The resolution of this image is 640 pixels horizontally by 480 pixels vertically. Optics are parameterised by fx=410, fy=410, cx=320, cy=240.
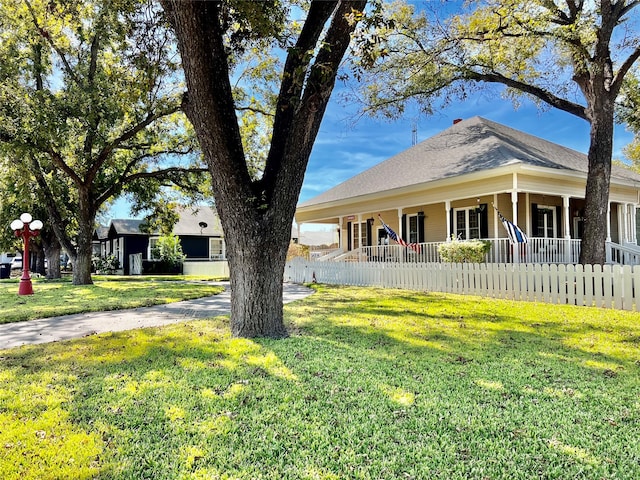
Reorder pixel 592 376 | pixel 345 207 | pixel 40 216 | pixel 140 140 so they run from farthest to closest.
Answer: pixel 40 216
pixel 345 207
pixel 140 140
pixel 592 376

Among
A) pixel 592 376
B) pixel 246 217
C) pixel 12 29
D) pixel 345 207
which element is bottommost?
pixel 592 376

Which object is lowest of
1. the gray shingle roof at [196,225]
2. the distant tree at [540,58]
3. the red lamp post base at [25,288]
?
the red lamp post base at [25,288]

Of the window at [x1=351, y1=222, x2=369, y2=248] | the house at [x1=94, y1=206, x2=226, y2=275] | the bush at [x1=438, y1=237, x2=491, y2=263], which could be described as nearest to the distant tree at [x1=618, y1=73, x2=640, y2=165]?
the bush at [x1=438, y1=237, x2=491, y2=263]

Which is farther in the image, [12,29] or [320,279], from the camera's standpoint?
[320,279]

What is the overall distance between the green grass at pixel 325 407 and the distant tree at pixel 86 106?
16.1 ft

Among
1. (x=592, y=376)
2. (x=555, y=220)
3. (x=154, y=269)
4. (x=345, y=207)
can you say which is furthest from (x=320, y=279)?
(x=154, y=269)

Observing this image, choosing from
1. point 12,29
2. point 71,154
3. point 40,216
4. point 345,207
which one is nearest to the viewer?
point 12,29

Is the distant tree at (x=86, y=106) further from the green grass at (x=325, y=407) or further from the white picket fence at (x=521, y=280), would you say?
the white picket fence at (x=521, y=280)

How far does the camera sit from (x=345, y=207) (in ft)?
68.9

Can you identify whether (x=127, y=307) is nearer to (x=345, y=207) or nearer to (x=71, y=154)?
(x=71, y=154)

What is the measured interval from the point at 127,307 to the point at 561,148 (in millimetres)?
19528

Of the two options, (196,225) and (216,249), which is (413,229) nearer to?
(216,249)

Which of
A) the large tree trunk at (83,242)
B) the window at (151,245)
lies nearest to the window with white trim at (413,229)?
the large tree trunk at (83,242)

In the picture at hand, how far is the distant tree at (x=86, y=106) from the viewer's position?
895 cm
